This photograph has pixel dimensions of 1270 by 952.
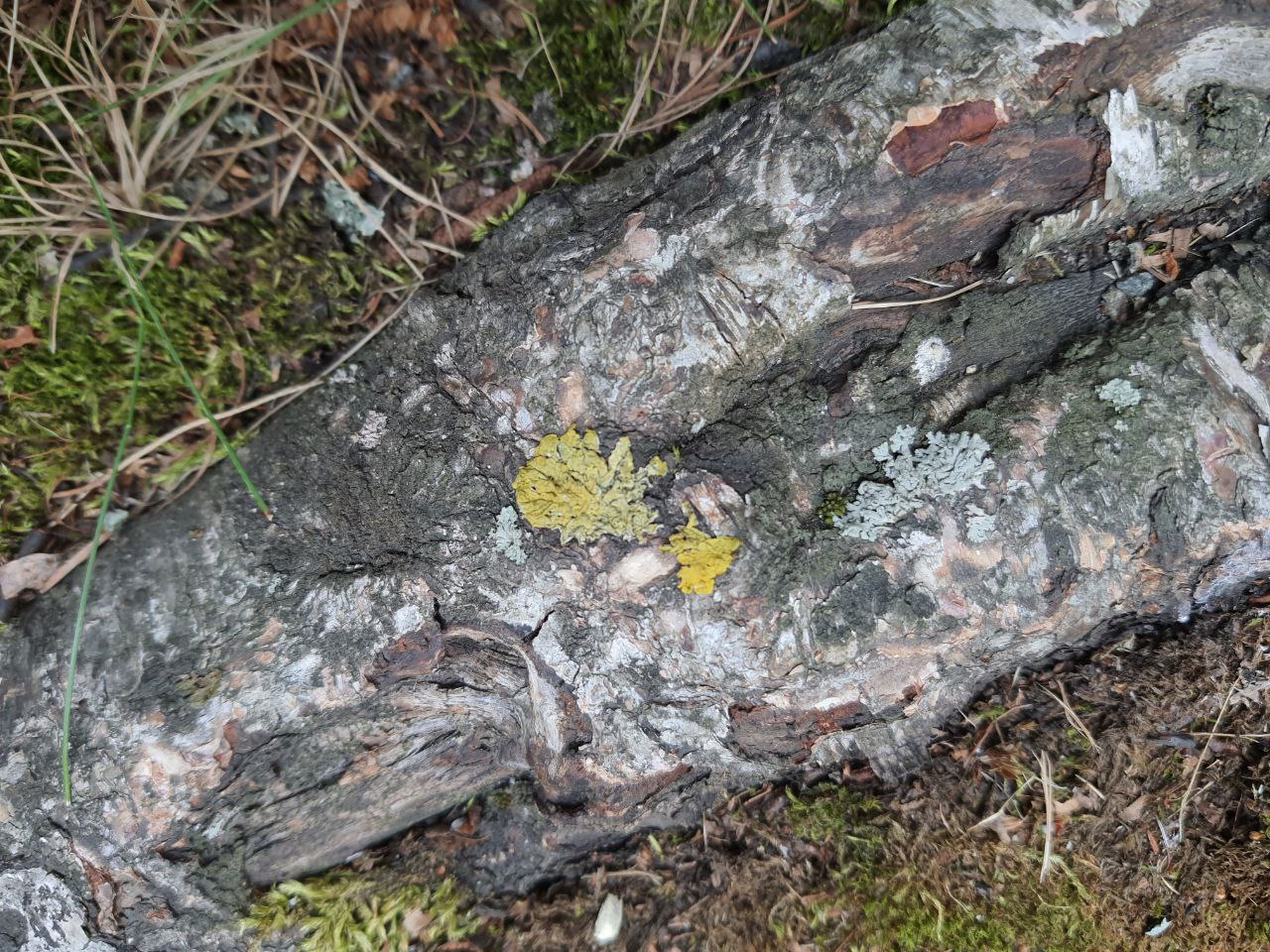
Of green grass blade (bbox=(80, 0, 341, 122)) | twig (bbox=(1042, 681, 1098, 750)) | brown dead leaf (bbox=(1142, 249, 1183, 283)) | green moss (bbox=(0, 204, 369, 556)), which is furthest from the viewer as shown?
twig (bbox=(1042, 681, 1098, 750))

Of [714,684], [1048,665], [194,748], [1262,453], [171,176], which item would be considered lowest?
[1048,665]

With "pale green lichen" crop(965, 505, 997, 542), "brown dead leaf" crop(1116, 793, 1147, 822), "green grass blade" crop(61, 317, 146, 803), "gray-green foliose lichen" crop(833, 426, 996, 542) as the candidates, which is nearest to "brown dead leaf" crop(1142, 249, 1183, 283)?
"gray-green foliose lichen" crop(833, 426, 996, 542)

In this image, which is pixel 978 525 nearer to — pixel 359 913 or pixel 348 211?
pixel 348 211

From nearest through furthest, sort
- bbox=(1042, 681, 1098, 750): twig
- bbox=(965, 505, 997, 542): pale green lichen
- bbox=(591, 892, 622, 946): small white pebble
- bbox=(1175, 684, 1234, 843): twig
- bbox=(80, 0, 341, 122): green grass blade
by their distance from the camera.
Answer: bbox=(80, 0, 341, 122): green grass blade
bbox=(965, 505, 997, 542): pale green lichen
bbox=(1175, 684, 1234, 843): twig
bbox=(1042, 681, 1098, 750): twig
bbox=(591, 892, 622, 946): small white pebble

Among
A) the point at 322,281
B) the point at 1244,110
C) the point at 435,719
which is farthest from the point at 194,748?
the point at 1244,110

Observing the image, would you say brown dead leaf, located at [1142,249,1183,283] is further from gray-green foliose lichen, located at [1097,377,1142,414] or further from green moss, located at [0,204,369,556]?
green moss, located at [0,204,369,556]

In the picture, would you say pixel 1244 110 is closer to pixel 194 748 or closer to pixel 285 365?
pixel 285 365
